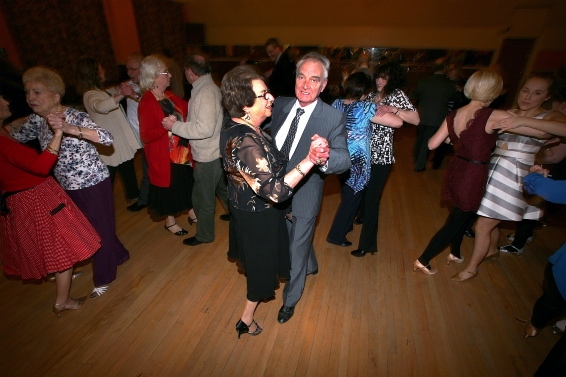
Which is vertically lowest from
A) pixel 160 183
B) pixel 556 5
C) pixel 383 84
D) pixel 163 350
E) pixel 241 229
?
pixel 163 350

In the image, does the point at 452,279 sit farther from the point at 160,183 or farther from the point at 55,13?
the point at 55,13

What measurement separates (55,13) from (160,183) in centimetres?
470

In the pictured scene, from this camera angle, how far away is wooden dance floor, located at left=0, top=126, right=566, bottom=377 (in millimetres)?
1938

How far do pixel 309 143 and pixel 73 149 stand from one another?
1716 millimetres

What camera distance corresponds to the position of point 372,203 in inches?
105

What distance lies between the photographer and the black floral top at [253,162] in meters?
1.39

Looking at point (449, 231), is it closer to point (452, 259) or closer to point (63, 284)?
point (452, 259)

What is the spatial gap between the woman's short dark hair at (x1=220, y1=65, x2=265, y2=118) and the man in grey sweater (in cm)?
98

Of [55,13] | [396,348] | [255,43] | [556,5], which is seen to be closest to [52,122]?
[396,348]

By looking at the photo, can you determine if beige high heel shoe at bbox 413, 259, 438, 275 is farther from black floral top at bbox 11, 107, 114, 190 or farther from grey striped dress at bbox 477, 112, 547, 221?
black floral top at bbox 11, 107, 114, 190

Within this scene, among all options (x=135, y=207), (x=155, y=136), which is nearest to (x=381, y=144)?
(x=155, y=136)

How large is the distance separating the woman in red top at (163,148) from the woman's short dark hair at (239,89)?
123cm

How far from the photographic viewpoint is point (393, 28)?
8336 millimetres

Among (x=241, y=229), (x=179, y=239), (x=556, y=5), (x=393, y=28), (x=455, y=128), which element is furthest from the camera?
(x=393, y=28)
